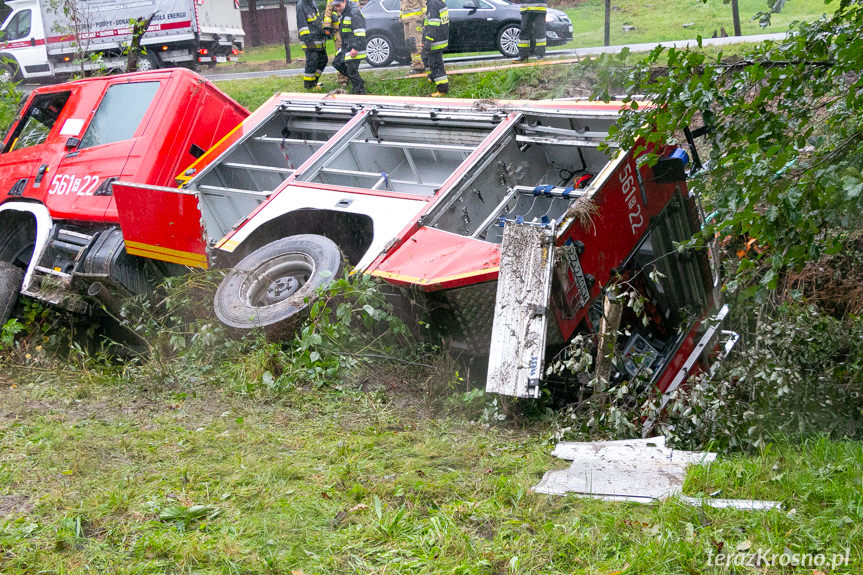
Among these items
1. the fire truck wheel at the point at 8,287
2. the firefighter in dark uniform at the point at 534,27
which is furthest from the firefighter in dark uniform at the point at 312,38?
the fire truck wheel at the point at 8,287

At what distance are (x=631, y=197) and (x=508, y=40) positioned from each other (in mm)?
9354

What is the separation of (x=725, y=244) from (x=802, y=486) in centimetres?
399

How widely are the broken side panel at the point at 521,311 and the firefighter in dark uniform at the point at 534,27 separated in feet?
26.6

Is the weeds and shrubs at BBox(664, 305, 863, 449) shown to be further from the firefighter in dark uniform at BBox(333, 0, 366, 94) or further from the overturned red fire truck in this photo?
the firefighter in dark uniform at BBox(333, 0, 366, 94)

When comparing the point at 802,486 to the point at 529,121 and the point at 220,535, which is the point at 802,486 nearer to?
the point at 220,535

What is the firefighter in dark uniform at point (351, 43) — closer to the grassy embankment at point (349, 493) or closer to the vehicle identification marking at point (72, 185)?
the vehicle identification marking at point (72, 185)

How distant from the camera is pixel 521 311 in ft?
13.6

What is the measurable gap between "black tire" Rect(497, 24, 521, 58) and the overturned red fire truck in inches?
290

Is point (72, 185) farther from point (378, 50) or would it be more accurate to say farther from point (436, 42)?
point (378, 50)

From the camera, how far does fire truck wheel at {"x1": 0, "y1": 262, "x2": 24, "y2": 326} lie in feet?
21.0

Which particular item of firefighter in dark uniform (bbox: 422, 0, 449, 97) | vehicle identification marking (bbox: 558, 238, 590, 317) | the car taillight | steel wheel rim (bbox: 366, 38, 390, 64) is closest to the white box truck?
steel wheel rim (bbox: 366, 38, 390, 64)

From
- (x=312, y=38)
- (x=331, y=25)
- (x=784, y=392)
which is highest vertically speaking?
(x=331, y=25)

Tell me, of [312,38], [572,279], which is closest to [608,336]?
[572,279]

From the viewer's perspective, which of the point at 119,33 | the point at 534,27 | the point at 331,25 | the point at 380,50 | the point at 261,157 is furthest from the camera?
the point at 119,33
